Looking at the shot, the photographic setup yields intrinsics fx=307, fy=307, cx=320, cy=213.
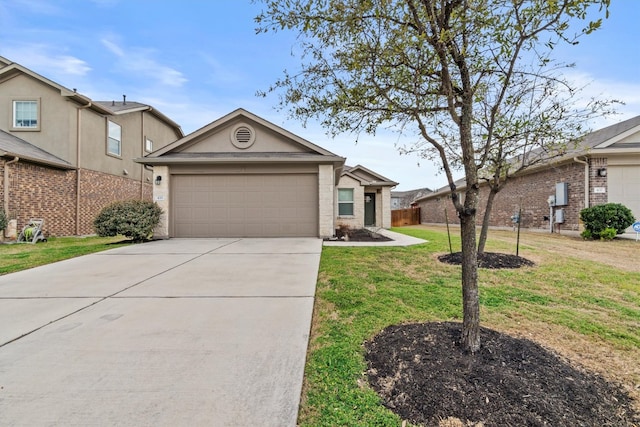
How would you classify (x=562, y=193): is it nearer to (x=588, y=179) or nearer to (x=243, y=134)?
(x=588, y=179)

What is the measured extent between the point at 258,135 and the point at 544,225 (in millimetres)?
13566

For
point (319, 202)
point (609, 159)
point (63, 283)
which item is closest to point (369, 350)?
point (63, 283)

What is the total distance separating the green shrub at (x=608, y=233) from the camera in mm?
10430

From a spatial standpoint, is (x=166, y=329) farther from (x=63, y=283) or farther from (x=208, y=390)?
(x=63, y=283)

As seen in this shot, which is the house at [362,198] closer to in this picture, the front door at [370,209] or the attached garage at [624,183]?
the front door at [370,209]

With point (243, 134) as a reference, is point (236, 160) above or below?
below

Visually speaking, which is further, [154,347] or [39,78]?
[39,78]

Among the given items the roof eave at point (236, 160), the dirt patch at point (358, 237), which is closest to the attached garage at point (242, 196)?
the roof eave at point (236, 160)

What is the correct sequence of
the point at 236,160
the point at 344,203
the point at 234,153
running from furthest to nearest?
the point at 344,203, the point at 234,153, the point at 236,160

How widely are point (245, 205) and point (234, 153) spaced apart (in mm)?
1903

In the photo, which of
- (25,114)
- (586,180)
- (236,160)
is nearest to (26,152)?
(25,114)

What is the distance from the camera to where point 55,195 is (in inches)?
482

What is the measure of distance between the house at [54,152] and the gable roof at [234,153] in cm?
457

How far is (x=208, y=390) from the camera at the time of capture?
2.22 metres
